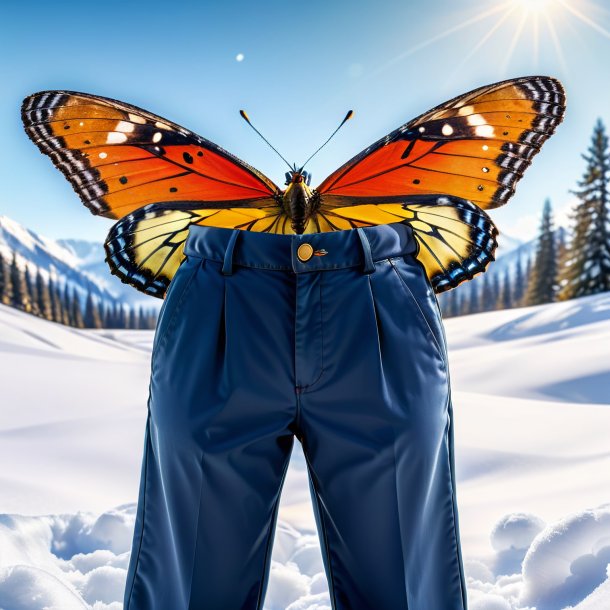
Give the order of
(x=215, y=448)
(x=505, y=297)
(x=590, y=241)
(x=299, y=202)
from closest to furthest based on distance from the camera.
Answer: (x=215, y=448) → (x=299, y=202) → (x=590, y=241) → (x=505, y=297)

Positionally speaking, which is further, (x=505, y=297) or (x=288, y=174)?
(x=505, y=297)

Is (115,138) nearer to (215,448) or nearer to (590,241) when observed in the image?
(215,448)

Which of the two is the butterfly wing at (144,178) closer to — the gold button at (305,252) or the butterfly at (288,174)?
the butterfly at (288,174)

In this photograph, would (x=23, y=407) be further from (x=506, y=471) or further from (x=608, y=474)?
(x=608, y=474)

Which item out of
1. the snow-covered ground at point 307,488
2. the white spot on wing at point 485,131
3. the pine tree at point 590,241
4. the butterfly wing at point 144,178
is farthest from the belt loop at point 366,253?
the pine tree at point 590,241

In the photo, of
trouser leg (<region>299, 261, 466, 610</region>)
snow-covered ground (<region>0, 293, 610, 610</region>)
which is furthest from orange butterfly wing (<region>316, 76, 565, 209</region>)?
snow-covered ground (<region>0, 293, 610, 610</region>)

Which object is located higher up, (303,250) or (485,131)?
(485,131)

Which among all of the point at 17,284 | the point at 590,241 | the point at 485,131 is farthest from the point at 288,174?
the point at 17,284
